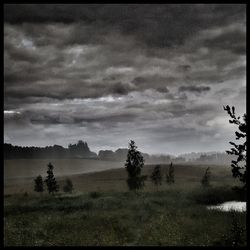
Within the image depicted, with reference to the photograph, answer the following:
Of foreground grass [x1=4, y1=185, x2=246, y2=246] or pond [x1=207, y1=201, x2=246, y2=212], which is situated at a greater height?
foreground grass [x1=4, y1=185, x2=246, y2=246]

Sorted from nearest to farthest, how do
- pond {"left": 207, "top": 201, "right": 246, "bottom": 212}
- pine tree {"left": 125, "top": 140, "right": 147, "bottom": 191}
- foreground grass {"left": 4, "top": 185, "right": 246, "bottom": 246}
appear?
1. foreground grass {"left": 4, "top": 185, "right": 246, "bottom": 246}
2. pond {"left": 207, "top": 201, "right": 246, "bottom": 212}
3. pine tree {"left": 125, "top": 140, "right": 147, "bottom": 191}

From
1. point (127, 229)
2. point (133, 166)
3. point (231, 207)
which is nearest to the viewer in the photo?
point (127, 229)

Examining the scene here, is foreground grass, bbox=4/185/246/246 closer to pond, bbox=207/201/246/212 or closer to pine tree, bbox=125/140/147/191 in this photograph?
pond, bbox=207/201/246/212

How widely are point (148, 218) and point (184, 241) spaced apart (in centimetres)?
1042

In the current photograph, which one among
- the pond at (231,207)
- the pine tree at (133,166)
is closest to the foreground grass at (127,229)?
the pond at (231,207)

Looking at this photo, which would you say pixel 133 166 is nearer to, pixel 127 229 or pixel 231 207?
pixel 231 207

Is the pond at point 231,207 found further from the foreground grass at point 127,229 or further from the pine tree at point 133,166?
the pine tree at point 133,166

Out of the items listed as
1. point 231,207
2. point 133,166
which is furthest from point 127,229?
point 133,166

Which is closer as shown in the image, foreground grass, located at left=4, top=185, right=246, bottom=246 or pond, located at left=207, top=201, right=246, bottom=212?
foreground grass, located at left=4, top=185, right=246, bottom=246

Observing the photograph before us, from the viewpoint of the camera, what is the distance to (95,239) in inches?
934

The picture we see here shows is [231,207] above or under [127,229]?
under

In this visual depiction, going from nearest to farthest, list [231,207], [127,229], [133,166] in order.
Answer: [127,229], [231,207], [133,166]

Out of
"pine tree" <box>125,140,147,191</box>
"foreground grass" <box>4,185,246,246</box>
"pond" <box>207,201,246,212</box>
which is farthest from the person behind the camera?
"pine tree" <box>125,140,147,191</box>

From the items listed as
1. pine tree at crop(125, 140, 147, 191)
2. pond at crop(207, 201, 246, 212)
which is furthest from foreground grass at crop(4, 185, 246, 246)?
pine tree at crop(125, 140, 147, 191)
